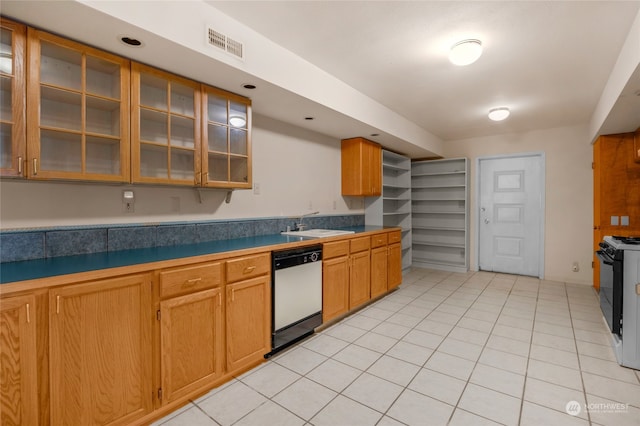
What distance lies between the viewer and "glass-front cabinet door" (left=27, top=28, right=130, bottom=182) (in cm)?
159

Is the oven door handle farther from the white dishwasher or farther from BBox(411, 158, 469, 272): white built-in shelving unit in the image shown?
BBox(411, 158, 469, 272): white built-in shelving unit

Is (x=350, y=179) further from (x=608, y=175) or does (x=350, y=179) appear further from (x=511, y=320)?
(x=608, y=175)

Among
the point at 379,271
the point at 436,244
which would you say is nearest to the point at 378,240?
the point at 379,271

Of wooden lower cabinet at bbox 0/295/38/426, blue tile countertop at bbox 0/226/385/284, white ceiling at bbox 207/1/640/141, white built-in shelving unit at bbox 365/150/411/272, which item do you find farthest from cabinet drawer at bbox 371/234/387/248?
wooden lower cabinet at bbox 0/295/38/426

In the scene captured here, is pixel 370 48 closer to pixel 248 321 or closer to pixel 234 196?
pixel 234 196

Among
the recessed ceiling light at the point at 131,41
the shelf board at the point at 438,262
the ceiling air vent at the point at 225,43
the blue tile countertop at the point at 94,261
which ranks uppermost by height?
the ceiling air vent at the point at 225,43

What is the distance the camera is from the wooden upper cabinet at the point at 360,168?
4293 mm

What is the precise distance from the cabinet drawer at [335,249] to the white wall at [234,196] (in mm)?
724

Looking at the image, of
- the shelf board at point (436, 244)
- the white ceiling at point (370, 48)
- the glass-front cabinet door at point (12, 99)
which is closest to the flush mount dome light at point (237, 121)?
the white ceiling at point (370, 48)

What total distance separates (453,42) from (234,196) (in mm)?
2310

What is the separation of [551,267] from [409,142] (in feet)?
10.7

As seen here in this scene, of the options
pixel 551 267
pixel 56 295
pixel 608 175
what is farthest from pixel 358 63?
pixel 551 267

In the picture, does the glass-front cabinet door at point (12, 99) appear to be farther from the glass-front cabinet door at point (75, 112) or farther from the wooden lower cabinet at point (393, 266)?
the wooden lower cabinet at point (393, 266)

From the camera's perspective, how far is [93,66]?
1.83 m
